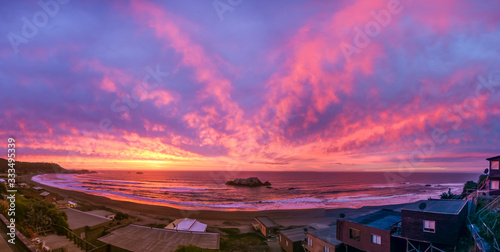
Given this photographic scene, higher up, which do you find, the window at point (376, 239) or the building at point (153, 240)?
the window at point (376, 239)

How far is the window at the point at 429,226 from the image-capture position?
16.7 meters

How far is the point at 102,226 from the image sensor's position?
83.6 feet

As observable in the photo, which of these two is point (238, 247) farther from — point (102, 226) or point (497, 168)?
point (497, 168)

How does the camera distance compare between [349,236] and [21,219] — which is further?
[349,236]

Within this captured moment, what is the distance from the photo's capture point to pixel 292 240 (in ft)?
79.2

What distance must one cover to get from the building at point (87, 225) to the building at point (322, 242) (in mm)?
20172

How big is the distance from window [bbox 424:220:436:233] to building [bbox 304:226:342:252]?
6893 millimetres

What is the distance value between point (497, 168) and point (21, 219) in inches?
1563

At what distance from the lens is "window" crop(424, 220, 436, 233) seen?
16716 mm

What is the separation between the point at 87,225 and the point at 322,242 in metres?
Result: 22.3

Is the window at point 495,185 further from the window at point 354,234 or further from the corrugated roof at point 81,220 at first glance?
the corrugated roof at point 81,220

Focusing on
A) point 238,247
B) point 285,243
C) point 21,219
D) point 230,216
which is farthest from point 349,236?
point 230,216

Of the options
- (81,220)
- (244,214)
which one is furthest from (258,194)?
(81,220)

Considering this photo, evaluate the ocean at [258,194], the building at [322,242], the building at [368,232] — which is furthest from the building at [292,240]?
the ocean at [258,194]
